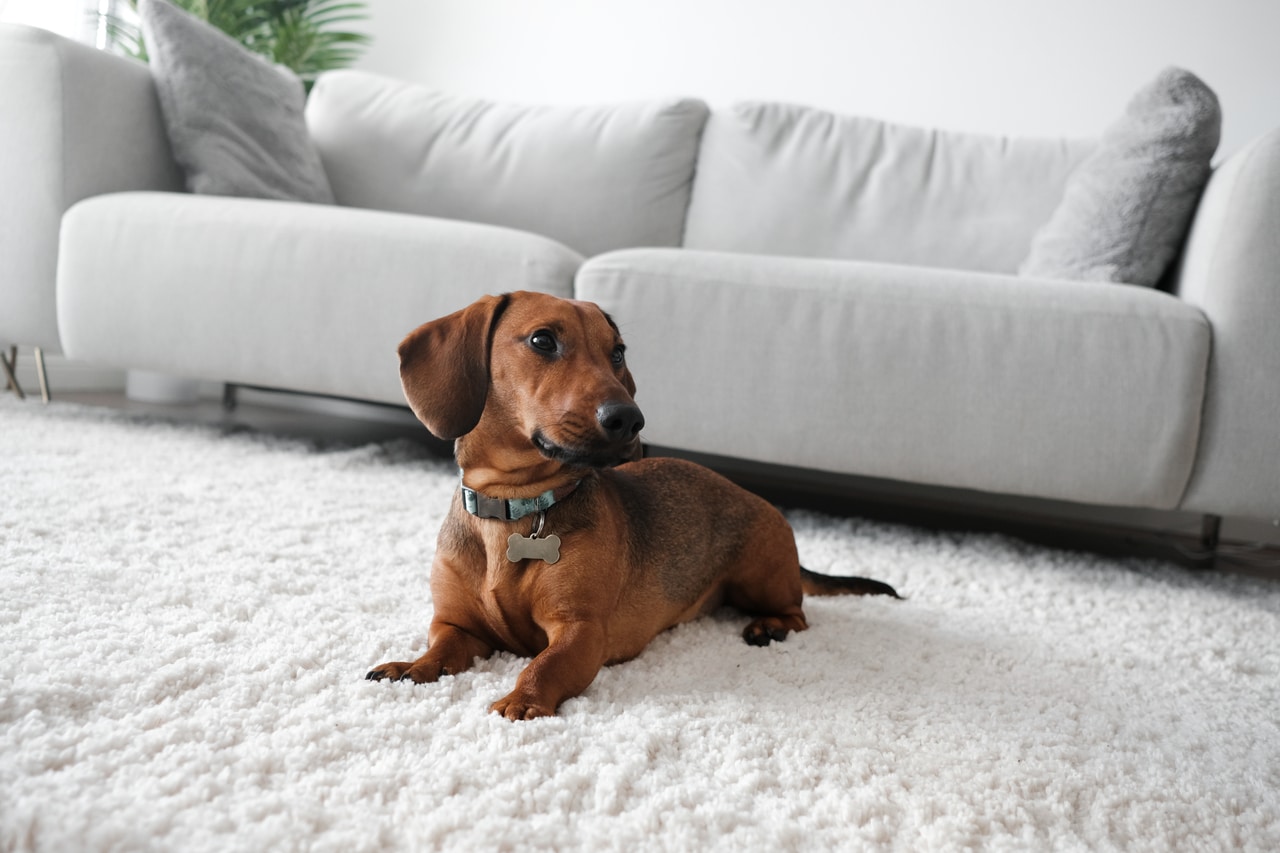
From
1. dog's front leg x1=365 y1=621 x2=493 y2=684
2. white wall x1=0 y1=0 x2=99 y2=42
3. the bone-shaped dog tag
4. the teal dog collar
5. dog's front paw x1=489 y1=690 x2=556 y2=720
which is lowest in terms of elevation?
dog's front leg x1=365 y1=621 x2=493 y2=684

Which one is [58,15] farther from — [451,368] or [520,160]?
[451,368]

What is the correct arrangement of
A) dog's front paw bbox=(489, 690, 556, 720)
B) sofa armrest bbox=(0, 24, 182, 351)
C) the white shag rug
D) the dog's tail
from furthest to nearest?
sofa armrest bbox=(0, 24, 182, 351) < the dog's tail < dog's front paw bbox=(489, 690, 556, 720) < the white shag rug

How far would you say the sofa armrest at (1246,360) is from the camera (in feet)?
6.91

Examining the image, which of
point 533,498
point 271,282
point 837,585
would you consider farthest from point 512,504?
point 271,282

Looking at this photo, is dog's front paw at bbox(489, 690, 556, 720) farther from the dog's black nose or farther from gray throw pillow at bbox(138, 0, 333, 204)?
gray throw pillow at bbox(138, 0, 333, 204)

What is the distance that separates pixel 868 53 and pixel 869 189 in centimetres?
87

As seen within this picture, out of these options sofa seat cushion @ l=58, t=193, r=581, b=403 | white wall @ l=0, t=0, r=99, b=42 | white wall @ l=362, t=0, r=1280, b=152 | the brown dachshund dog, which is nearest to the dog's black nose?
the brown dachshund dog

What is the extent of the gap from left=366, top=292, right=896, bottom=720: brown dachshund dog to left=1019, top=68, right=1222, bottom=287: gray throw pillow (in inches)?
67.2

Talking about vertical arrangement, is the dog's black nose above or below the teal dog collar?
above

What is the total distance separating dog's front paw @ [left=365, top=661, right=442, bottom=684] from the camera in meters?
1.14

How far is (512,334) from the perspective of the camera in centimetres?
122

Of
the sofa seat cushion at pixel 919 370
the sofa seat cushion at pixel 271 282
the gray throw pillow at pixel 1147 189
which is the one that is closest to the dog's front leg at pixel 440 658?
the sofa seat cushion at pixel 919 370

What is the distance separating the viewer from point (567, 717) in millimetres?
1085

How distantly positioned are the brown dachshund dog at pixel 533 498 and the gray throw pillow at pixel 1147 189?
1.71 m
